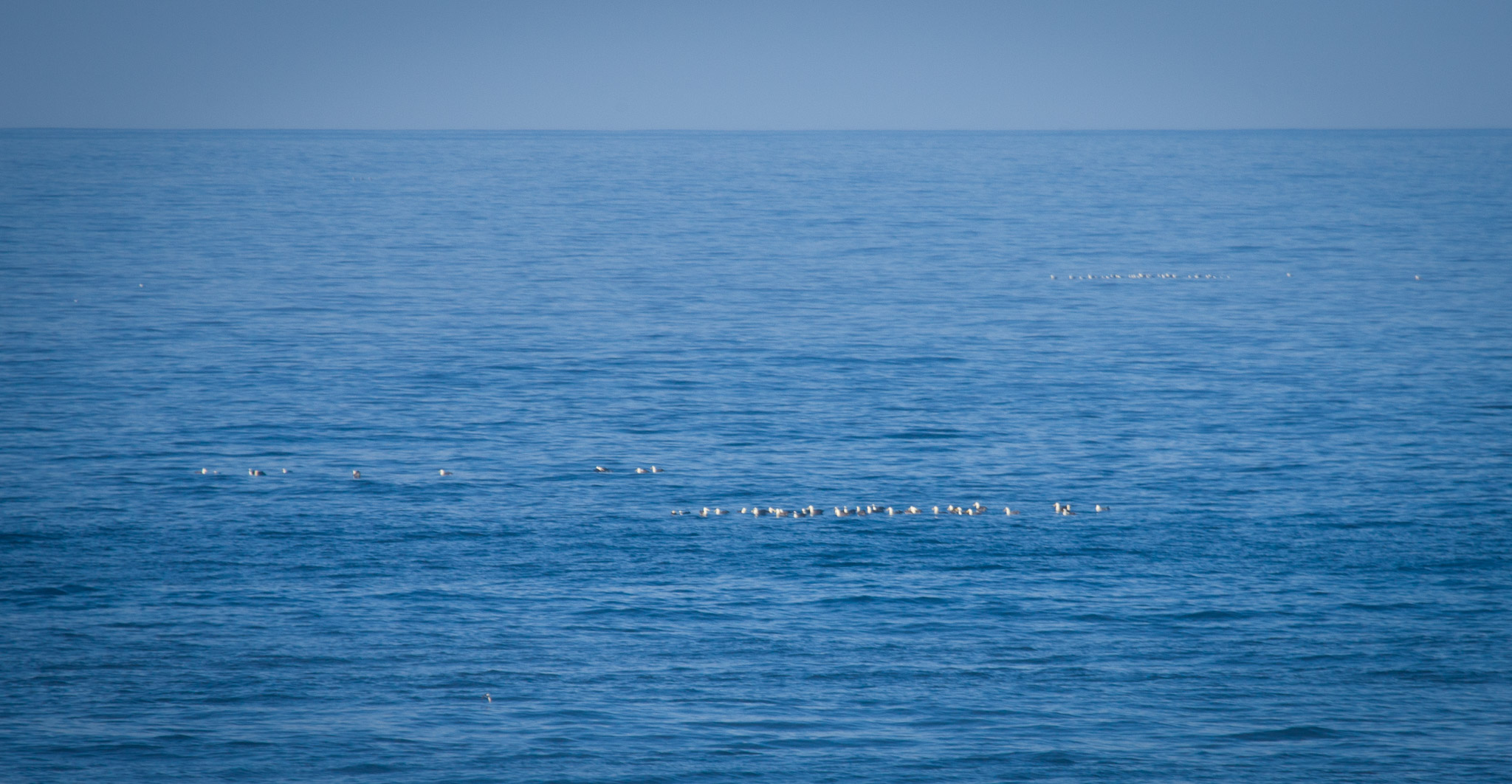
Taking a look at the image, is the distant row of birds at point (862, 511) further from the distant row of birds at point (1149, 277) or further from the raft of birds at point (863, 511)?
the distant row of birds at point (1149, 277)

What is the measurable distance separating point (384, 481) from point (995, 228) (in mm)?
109291

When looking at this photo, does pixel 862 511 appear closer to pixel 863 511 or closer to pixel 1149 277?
pixel 863 511

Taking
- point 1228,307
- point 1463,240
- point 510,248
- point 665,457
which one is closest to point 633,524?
point 665,457

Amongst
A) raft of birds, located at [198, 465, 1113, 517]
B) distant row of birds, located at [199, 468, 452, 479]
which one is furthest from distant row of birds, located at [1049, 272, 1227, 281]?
distant row of birds, located at [199, 468, 452, 479]

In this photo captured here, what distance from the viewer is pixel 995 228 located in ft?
484

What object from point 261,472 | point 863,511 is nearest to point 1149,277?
point 863,511

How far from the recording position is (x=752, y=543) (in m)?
39.9

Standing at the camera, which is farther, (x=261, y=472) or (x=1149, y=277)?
(x=1149, y=277)

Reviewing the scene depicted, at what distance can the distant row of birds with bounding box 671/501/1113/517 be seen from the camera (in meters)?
42.4

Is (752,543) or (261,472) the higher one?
(261,472)

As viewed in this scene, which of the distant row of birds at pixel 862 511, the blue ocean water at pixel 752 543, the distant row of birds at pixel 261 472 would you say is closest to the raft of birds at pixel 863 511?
the distant row of birds at pixel 862 511

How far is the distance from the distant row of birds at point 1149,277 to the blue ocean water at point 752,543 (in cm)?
1507

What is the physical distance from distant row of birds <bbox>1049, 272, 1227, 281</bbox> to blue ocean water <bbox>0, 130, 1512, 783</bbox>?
15.1 meters

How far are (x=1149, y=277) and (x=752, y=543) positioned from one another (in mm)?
73133
